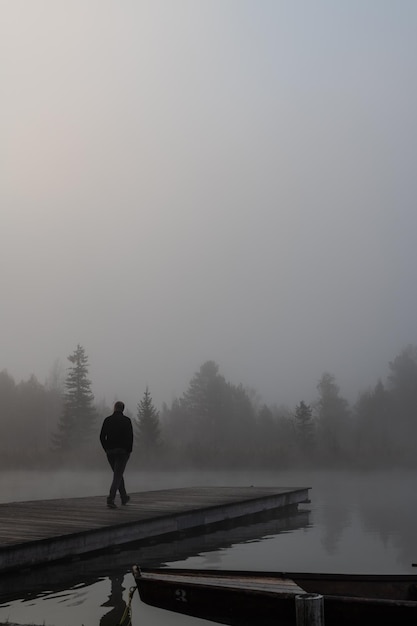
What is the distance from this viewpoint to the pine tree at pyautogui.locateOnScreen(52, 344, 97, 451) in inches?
2736

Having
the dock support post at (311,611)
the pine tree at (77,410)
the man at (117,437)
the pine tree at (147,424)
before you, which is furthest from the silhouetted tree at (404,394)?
the dock support post at (311,611)

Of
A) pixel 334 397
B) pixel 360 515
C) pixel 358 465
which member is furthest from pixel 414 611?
Result: pixel 334 397

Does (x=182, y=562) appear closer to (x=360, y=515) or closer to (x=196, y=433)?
(x=360, y=515)

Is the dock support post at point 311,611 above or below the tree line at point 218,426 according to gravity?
below

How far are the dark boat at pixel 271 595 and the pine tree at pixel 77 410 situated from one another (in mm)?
63528

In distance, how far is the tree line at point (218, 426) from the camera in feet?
158

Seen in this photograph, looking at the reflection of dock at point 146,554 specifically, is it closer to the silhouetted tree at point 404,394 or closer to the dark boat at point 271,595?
the dark boat at point 271,595

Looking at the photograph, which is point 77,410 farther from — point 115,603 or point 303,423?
point 115,603

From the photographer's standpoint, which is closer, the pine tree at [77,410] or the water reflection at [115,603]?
the water reflection at [115,603]

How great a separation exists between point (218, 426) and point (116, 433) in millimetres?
64211

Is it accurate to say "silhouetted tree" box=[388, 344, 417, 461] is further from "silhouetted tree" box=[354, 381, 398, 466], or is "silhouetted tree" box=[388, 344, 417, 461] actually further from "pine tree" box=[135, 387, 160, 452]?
"pine tree" box=[135, 387, 160, 452]

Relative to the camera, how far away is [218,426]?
7706cm

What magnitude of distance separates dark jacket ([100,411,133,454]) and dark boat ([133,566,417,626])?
21.8 feet

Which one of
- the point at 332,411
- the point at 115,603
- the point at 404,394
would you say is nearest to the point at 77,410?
the point at 332,411
